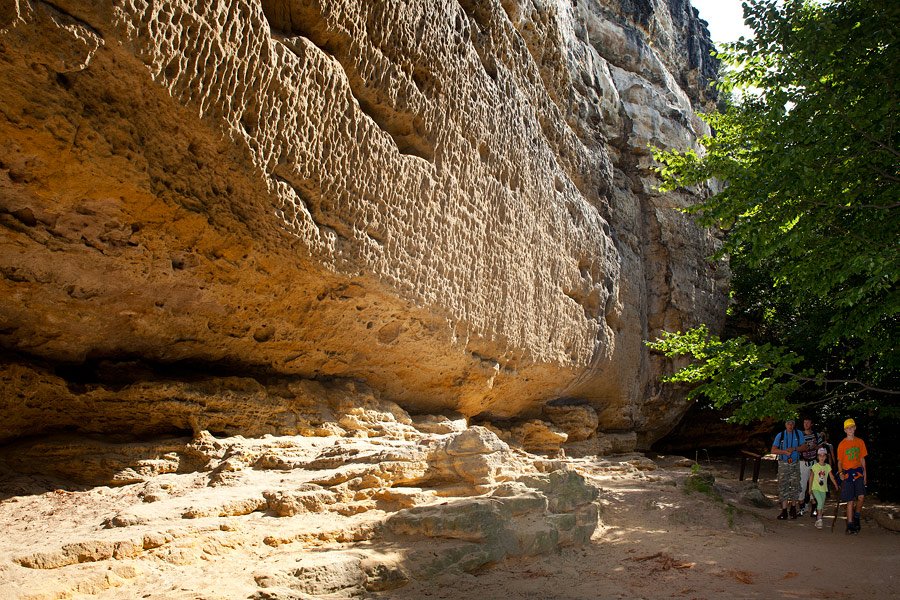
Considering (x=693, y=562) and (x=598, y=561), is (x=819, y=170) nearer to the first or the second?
(x=693, y=562)

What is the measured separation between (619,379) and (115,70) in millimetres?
11138

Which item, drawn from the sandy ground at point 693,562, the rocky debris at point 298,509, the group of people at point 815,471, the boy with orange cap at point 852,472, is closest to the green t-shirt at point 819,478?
the group of people at point 815,471

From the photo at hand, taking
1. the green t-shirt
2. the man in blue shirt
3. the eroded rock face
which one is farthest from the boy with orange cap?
the eroded rock face

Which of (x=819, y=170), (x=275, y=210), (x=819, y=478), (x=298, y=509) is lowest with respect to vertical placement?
(x=298, y=509)

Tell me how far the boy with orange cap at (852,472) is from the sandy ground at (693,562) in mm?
253

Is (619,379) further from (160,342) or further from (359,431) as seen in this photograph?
(160,342)

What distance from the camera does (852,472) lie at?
6.82 meters

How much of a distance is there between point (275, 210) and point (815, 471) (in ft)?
23.3

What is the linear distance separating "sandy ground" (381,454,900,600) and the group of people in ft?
0.86

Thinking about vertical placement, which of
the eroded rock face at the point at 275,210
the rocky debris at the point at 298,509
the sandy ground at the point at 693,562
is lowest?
the sandy ground at the point at 693,562

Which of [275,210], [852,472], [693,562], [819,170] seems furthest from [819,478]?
[275,210]

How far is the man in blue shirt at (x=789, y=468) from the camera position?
7887 millimetres

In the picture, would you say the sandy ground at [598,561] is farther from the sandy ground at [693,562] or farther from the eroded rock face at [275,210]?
the eroded rock face at [275,210]

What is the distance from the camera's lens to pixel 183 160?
4.62 meters
